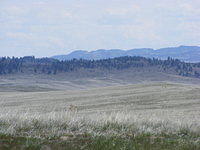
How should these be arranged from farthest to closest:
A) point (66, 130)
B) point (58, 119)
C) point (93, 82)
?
point (93, 82) < point (58, 119) < point (66, 130)

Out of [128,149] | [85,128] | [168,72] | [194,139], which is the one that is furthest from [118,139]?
[168,72]

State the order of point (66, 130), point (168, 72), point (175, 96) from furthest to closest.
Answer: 1. point (168, 72)
2. point (175, 96)
3. point (66, 130)

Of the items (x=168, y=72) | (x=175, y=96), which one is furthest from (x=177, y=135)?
(x=168, y=72)

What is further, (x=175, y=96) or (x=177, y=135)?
(x=175, y=96)

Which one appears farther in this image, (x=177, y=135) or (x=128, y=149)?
(x=177, y=135)

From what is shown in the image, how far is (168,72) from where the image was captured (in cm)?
12850

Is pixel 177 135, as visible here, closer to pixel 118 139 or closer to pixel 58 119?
pixel 118 139

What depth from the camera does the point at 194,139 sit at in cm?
955

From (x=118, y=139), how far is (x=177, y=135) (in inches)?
67.8

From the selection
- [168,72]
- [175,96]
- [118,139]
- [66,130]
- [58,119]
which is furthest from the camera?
[168,72]

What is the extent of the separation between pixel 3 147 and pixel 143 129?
11.2ft

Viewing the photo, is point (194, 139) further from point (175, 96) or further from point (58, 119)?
point (175, 96)

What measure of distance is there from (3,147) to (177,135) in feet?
13.2

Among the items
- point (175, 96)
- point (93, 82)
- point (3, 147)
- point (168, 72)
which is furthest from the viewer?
point (168, 72)
